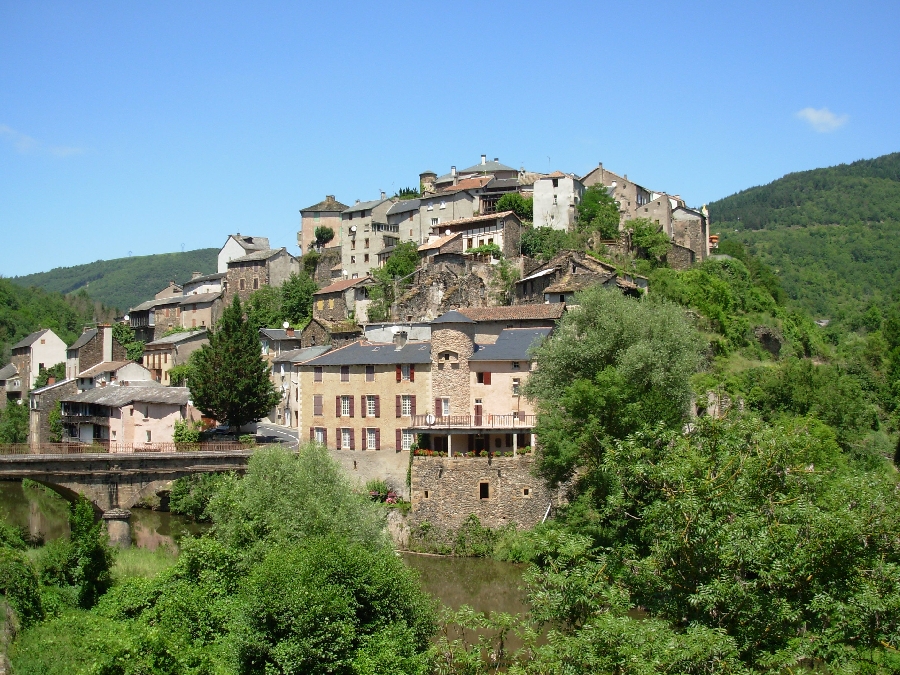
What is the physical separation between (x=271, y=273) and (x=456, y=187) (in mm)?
20195

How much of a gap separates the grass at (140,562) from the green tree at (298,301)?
37.9 metres

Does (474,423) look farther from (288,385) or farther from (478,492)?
(288,385)

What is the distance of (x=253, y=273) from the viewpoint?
285 feet

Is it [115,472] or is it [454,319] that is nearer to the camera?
[115,472]

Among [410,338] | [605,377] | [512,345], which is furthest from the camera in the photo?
[410,338]

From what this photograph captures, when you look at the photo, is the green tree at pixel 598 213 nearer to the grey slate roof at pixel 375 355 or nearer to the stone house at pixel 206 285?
the grey slate roof at pixel 375 355

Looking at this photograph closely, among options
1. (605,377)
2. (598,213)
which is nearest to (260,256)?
(598,213)

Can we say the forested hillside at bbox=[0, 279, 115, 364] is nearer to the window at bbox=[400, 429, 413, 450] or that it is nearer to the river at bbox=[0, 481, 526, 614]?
the river at bbox=[0, 481, 526, 614]

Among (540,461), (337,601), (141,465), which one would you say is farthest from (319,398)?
(337,601)

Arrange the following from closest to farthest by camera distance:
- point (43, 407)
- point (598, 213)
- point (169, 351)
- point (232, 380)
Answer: point (232, 380), point (43, 407), point (598, 213), point (169, 351)

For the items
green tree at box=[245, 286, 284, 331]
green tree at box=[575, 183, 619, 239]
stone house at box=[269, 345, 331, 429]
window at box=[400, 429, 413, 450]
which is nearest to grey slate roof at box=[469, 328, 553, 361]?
window at box=[400, 429, 413, 450]

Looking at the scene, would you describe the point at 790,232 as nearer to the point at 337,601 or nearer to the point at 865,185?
the point at 865,185

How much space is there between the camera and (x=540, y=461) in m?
36.7

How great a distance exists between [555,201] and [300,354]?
87.7 feet
